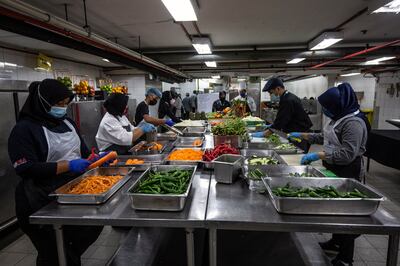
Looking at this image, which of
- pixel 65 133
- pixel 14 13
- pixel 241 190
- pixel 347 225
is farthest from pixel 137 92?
pixel 347 225

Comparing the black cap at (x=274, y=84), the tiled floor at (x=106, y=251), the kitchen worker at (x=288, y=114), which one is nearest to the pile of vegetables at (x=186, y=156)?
the tiled floor at (x=106, y=251)

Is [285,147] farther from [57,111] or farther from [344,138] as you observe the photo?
[57,111]

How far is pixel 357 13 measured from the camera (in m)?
4.00

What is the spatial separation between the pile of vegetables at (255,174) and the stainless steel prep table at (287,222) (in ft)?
0.85

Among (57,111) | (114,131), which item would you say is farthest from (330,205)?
(114,131)

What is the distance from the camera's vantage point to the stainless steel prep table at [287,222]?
4.37 feet

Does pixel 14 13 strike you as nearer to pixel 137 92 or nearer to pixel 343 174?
pixel 343 174

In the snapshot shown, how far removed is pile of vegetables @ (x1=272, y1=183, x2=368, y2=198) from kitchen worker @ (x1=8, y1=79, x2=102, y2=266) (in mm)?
1379

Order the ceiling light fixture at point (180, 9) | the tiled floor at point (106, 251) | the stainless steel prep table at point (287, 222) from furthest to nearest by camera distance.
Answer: the ceiling light fixture at point (180, 9) < the tiled floor at point (106, 251) < the stainless steel prep table at point (287, 222)

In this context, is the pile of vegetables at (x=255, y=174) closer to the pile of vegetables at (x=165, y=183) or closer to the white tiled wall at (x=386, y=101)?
the pile of vegetables at (x=165, y=183)

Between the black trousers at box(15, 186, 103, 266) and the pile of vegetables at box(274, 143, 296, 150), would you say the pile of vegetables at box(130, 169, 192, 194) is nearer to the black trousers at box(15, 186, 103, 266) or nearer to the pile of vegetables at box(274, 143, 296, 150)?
the black trousers at box(15, 186, 103, 266)

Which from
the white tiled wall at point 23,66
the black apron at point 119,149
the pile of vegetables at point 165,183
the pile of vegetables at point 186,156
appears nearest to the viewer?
the pile of vegetables at point 165,183

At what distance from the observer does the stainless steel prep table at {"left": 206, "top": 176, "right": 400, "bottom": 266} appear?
1.33m

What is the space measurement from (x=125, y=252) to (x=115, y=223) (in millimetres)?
1149
